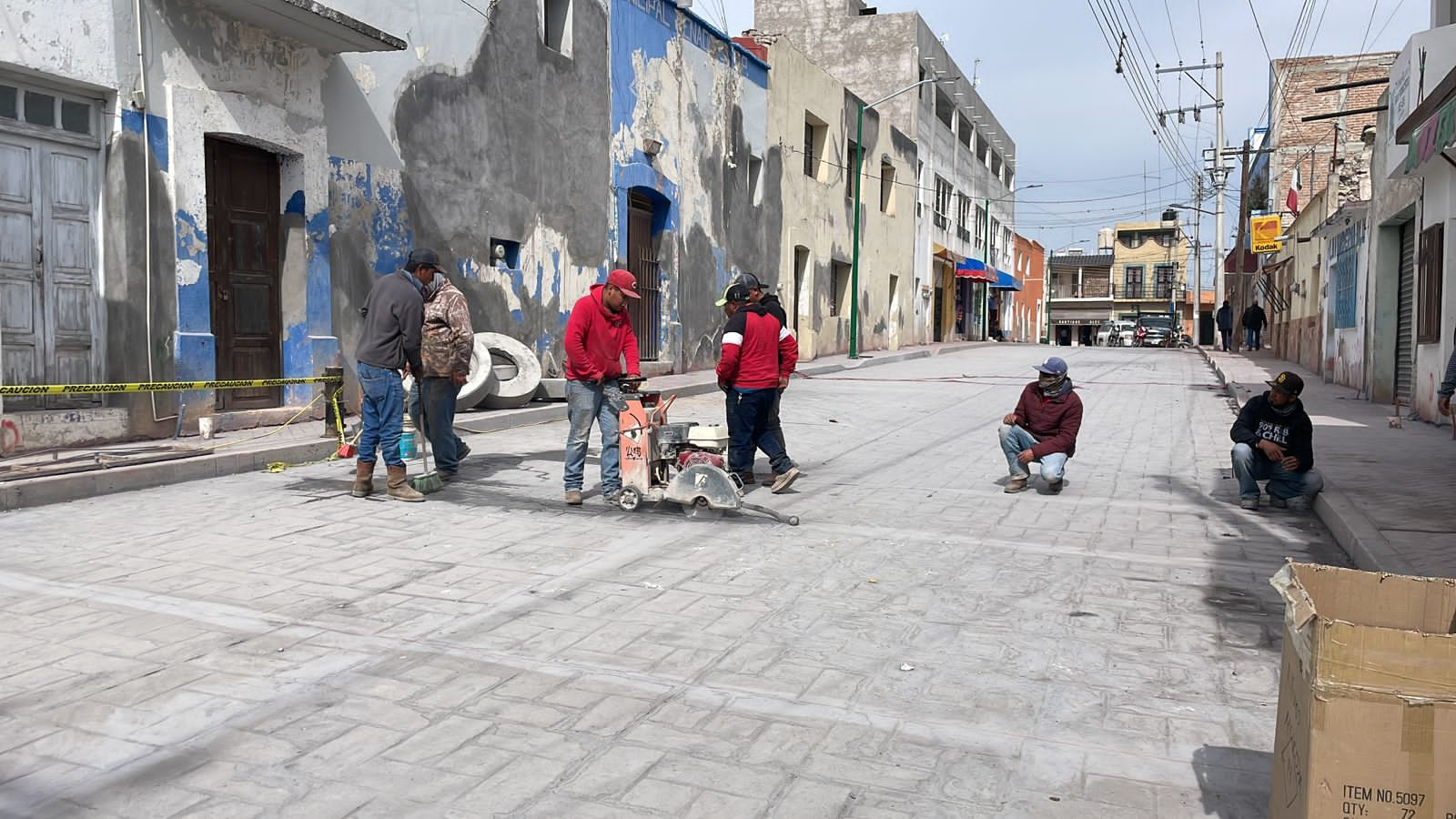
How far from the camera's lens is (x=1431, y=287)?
1305cm

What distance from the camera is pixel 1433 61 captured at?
12.8 metres

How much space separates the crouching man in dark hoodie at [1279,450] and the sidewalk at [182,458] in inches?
316

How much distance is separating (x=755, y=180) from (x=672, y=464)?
59.9 ft

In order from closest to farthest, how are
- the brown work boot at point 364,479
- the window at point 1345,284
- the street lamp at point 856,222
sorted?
the brown work boot at point 364,479
the window at point 1345,284
the street lamp at point 856,222

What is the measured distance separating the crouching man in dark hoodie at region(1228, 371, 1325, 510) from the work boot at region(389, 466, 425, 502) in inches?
246

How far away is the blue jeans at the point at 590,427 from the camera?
792 centimetres

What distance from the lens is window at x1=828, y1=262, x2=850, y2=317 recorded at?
103ft

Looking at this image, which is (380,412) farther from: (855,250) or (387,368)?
(855,250)

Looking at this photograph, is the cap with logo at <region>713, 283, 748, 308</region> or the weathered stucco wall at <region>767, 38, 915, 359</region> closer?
the cap with logo at <region>713, 283, 748, 308</region>

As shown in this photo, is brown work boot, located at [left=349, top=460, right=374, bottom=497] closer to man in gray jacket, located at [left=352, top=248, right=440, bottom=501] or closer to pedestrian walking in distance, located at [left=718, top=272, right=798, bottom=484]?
man in gray jacket, located at [left=352, top=248, right=440, bottom=501]

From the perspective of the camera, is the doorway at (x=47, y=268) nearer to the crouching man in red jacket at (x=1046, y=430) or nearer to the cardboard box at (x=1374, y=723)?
the crouching man in red jacket at (x=1046, y=430)

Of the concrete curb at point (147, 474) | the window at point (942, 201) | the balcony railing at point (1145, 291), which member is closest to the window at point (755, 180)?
the concrete curb at point (147, 474)

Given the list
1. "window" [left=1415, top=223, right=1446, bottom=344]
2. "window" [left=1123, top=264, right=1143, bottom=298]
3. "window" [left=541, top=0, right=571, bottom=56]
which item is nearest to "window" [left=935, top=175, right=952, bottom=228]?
"window" [left=541, top=0, right=571, bottom=56]

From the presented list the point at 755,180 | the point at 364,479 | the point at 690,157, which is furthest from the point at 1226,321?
the point at 364,479
